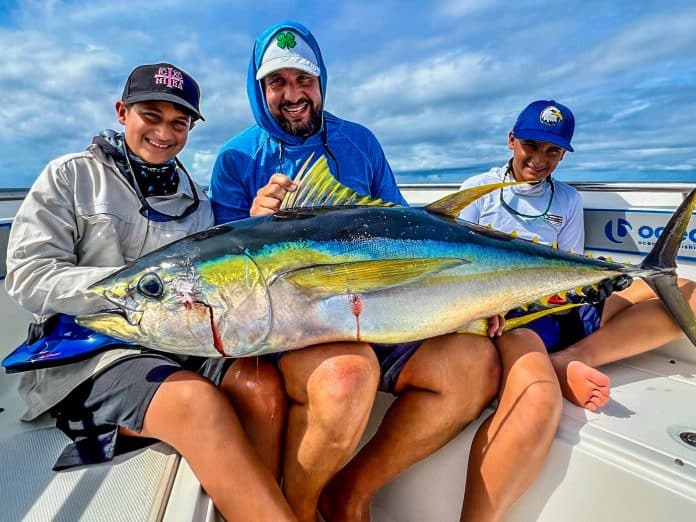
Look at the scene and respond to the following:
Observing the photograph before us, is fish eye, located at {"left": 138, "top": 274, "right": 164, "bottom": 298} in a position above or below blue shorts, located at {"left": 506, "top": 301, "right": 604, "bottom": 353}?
above

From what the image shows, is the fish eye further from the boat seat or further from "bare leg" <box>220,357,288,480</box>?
the boat seat

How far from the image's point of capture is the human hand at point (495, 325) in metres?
1.49

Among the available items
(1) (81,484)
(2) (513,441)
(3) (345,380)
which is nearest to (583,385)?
(2) (513,441)

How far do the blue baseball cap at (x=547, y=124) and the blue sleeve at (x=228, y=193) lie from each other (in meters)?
1.49

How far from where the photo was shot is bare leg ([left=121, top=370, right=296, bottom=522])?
48.4 inches

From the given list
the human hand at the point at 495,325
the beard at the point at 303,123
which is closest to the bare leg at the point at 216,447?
the human hand at the point at 495,325

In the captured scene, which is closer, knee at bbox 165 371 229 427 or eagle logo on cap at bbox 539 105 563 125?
knee at bbox 165 371 229 427

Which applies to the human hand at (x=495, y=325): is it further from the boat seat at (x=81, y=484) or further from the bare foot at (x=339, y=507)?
the boat seat at (x=81, y=484)

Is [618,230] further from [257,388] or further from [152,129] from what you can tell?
[152,129]

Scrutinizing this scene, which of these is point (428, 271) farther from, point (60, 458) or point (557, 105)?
point (557, 105)

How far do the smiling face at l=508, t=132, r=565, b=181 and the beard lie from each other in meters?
1.14

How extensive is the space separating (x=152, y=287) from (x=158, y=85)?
3.01ft

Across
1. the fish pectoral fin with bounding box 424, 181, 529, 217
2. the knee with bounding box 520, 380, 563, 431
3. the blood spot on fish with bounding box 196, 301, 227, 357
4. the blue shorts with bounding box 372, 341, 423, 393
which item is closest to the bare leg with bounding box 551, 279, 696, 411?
the knee with bounding box 520, 380, 563, 431

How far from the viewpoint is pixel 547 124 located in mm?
2504
